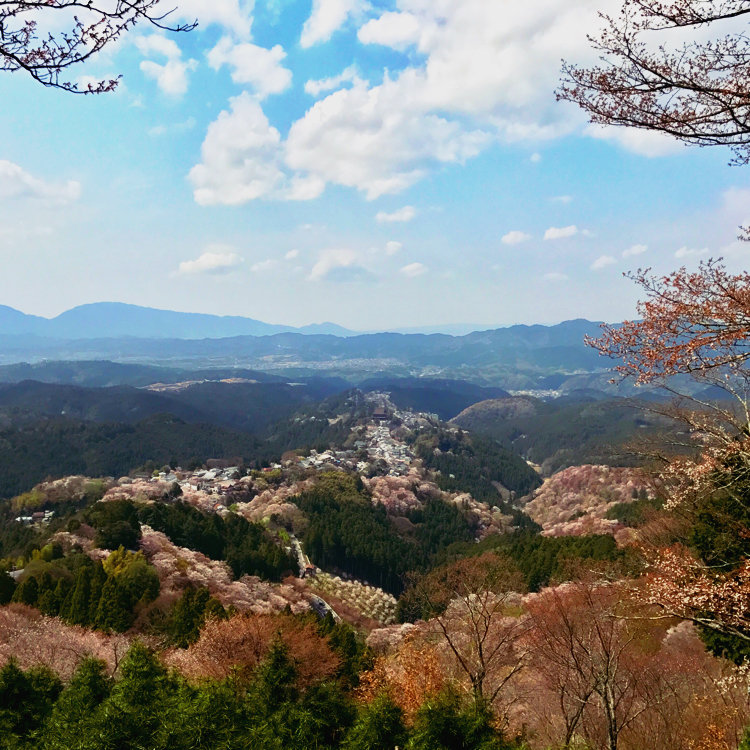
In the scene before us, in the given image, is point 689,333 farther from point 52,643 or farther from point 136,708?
point 52,643

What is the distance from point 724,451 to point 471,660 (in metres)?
16.2

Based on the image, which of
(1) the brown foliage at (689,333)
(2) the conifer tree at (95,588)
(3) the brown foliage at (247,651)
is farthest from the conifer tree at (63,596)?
(1) the brown foliage at (689,333)

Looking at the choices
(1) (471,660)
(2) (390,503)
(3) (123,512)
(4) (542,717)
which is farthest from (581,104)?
(2) (390,503)

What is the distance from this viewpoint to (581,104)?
5.94 metres

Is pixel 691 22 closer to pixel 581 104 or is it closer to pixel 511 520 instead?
pixel 581 104

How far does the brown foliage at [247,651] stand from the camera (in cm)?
1702

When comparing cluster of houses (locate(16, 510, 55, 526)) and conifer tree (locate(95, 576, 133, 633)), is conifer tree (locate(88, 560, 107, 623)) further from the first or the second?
cluster of houses (locate(16, 510, 55, 526))

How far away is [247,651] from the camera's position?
59.3ft

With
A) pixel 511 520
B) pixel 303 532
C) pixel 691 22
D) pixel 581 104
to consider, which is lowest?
pixel 511 520

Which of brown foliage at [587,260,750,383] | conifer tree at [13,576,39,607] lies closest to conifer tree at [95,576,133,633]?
conifer tree at [13,576,39,607]

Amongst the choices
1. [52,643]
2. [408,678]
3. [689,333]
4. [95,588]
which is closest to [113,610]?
[95,588]

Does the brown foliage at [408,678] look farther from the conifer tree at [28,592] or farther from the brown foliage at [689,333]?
the conifer tree at [28,592]

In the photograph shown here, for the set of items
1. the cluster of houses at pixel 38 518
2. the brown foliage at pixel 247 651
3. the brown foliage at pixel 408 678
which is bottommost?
the cluster of houses at pixel 38 518

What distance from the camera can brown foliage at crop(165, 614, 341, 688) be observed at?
55.8 ft
